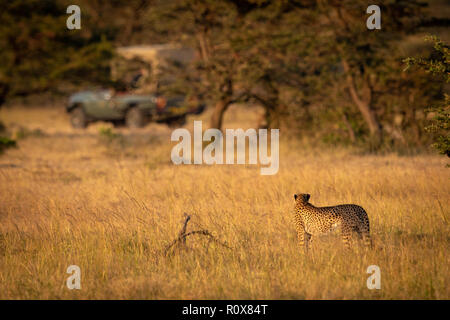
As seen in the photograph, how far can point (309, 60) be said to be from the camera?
1395 cm

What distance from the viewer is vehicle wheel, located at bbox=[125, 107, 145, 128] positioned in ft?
69.5

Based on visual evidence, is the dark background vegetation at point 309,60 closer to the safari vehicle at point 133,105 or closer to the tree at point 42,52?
the tree at point 42,52

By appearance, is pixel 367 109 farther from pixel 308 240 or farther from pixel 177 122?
pixel 177 122

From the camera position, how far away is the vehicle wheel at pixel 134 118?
21.2 metres

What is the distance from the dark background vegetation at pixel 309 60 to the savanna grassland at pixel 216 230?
221 cm

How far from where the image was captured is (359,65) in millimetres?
13750

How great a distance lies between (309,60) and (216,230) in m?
8.06

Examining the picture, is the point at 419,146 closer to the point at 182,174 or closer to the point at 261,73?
the point at 261,73

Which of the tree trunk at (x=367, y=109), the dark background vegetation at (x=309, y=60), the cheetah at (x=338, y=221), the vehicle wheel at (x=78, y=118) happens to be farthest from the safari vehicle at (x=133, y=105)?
the cheetah at (x=338, y=221)

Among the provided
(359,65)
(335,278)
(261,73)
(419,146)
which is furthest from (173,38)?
(335,278)

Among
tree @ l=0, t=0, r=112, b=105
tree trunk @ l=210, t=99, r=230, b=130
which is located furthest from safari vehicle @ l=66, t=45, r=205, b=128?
tree trunk @ l=210, t=99, r=230, b=130

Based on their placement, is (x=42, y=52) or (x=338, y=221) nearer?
(x=338, y=221)

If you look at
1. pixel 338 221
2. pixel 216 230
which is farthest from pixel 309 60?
pixel 338 221
